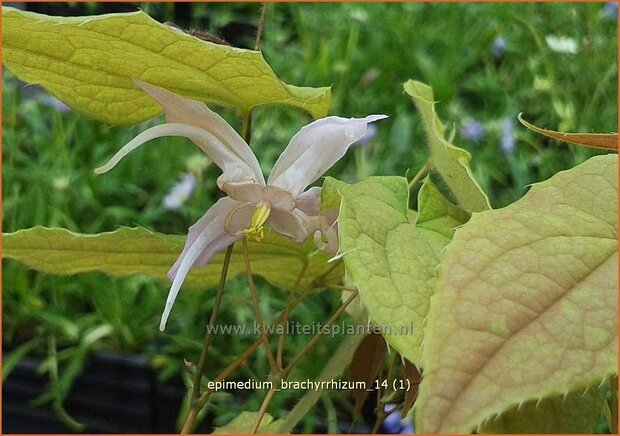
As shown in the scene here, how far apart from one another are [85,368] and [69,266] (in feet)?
2.32

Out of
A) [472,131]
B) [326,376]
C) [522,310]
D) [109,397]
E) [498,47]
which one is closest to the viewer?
[522,310]

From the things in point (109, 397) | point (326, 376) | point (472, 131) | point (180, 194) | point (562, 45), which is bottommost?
point (109, 397)

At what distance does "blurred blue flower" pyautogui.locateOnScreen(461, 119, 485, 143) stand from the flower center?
89 cm

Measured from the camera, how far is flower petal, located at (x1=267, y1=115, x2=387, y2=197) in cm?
25

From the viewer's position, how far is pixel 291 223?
257 millimetres

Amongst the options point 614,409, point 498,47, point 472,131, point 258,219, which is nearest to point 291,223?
point 258,219

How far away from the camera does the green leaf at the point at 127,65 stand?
0.22 m

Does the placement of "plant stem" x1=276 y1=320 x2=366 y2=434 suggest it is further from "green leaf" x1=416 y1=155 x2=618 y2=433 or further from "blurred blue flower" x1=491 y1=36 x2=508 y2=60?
"blurred blue flower" x1=491 y1=36 x2=508 y2=60

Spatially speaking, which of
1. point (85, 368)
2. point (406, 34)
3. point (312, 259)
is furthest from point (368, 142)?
point (312, 259)

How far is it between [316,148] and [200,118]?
0.12 ft

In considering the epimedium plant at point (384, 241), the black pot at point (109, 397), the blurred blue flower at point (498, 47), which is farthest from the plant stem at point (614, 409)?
the blurred blue flower at point (498, 47)

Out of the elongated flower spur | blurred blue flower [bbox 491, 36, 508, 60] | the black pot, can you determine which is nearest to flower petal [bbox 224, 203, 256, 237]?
the elongated flower spur

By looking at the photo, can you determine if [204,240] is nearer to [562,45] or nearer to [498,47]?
[562,45]

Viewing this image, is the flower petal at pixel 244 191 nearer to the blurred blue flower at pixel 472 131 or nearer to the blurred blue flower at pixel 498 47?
the blurred blue flower at pixel 472 131
